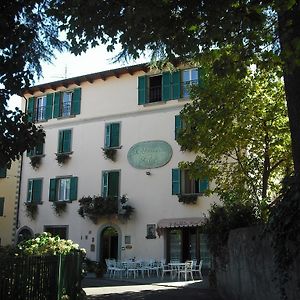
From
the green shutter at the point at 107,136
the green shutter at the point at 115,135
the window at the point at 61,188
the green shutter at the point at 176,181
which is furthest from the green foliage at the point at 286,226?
the window at the point at 61,188

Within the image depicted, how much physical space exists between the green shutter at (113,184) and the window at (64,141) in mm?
3628

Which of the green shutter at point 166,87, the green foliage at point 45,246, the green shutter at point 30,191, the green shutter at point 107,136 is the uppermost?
the green shutter at point 166,87

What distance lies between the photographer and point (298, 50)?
7020 mm

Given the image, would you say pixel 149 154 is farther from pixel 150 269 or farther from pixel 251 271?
pixel 251 271

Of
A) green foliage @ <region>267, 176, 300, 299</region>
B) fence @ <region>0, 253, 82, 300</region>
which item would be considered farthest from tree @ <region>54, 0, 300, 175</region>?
fence @ <region>0, 253, 82, 300</region>

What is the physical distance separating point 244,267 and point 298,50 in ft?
18.7

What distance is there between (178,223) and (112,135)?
6800 mm

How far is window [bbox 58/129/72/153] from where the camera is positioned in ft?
101

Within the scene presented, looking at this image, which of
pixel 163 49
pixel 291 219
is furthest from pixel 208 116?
pixel 291 219

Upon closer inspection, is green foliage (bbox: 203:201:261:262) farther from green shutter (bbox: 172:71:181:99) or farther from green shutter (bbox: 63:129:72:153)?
green shutter (bbox: 63:129:72:153)

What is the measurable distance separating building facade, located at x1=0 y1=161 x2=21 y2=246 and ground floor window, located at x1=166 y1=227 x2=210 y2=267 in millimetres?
10793

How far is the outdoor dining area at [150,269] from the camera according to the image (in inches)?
910

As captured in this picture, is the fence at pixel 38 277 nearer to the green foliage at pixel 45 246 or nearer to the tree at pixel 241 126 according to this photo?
the green foliage at pixel 45 246

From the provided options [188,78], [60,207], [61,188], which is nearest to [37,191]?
[61,188]
